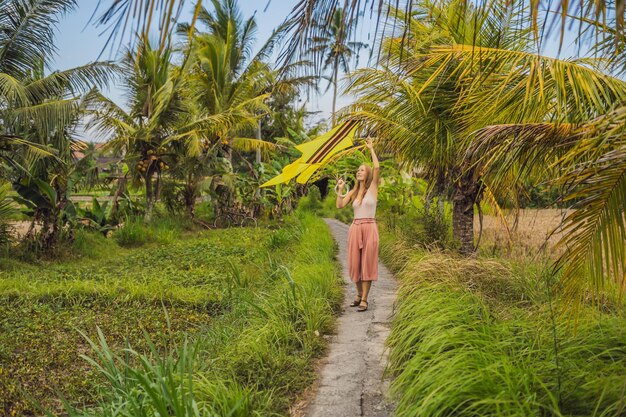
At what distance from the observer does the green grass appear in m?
2.51

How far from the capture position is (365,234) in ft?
18.0

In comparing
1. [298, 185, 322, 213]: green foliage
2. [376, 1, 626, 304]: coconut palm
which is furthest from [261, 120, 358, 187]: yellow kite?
[298, 185, 322, 213]: green foliage

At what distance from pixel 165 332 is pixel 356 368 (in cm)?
239

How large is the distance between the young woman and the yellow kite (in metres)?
2.11

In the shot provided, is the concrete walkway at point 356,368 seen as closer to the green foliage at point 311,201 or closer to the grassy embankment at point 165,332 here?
the grassy embankment at point 165,332

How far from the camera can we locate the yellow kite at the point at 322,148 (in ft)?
25.2

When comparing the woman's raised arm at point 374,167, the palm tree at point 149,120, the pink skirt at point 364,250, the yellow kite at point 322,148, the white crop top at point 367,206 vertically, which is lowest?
the pink skirt at point 364,250

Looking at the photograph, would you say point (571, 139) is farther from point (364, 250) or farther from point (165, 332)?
→ point (165, 332)

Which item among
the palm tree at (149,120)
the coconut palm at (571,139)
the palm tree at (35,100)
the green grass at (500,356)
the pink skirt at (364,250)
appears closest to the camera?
the green grass at (500,356)

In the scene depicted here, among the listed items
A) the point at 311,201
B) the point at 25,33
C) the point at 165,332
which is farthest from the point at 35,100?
the point at 311,201

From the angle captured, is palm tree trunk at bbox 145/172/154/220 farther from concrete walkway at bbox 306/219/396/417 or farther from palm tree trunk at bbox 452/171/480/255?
concrete walkway at bbox 306/219/396/417

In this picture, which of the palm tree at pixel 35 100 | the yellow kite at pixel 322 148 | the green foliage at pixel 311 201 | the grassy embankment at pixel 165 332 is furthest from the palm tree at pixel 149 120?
the green foliage at pixel 311 201

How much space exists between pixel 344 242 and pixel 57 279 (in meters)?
5.95

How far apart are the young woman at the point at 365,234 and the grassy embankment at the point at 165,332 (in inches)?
17.4
